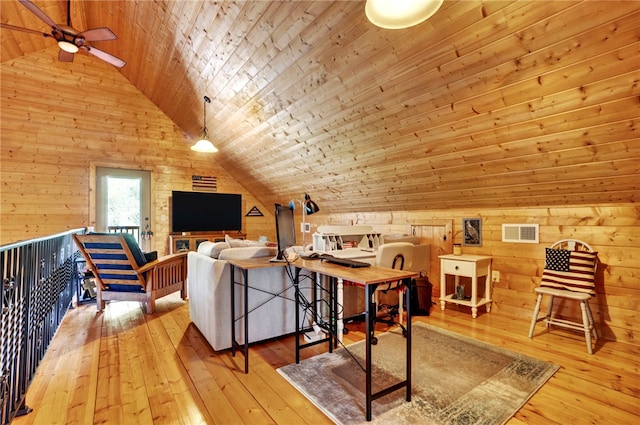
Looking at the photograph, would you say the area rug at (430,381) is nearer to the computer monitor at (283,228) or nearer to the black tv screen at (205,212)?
the computer monitor at (283,228)

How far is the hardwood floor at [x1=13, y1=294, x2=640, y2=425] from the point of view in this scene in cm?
180

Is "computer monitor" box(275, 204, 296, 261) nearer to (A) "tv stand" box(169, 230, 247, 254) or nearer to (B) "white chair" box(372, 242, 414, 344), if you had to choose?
(B) "white chair" box(372, 242, 414, 344)

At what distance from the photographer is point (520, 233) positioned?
3.51 meters

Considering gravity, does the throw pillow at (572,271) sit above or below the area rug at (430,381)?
→ above

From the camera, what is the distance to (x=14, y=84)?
4863 mm

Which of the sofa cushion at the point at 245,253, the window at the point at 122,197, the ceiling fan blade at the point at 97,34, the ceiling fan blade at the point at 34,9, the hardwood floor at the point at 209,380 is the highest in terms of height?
the ceiling fan blade at the point at 97,34

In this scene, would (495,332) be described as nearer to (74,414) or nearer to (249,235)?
(74,414)

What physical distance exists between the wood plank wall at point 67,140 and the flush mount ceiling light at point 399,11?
5.88m

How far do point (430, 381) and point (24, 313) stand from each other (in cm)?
276

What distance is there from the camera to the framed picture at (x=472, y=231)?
3879mm

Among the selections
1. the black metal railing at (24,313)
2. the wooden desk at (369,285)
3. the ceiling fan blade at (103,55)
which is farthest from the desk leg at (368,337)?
the ceiling fan blade at (103,55)

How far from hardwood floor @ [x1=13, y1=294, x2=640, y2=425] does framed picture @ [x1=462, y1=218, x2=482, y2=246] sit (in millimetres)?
1048

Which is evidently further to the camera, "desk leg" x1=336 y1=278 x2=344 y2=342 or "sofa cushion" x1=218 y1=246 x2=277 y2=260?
"desk leg" x1=336 y1=278 x2=344 y2=342

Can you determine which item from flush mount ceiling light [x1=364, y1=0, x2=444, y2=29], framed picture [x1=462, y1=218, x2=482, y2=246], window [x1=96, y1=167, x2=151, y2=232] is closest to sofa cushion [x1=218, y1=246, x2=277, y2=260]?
flush mount ceiling light [x1=364, y1=0, x2=444, y2=29]
